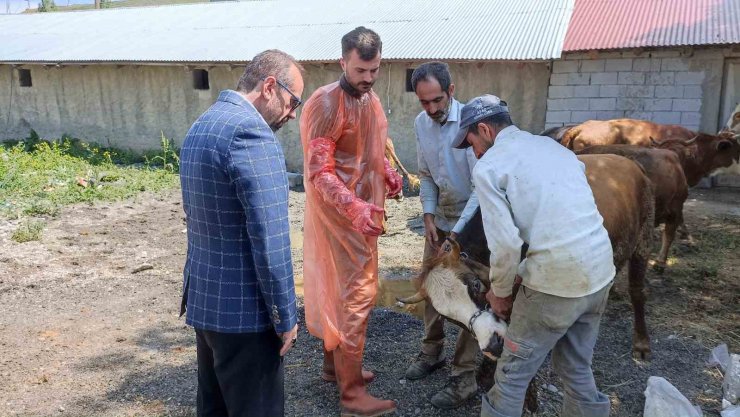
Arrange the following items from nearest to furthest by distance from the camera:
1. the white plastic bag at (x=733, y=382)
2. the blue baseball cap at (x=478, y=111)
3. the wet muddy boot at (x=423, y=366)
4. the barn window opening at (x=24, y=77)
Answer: the blue baseball cap at (x=478, y=111)
the white plastic bag at (x=733, y=382)
the wet muddy boot at (x=423, y=366)
the barn window opening at (x=24, y=77)

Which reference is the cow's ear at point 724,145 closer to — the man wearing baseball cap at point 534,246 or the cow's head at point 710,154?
the cow's head at point 710,154

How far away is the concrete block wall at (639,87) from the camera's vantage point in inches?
372

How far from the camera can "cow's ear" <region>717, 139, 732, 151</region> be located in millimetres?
7145

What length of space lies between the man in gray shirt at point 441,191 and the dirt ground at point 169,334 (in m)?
0.12

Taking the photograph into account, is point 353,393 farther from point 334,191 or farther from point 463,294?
point 334,191

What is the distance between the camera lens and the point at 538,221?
238 centimetres

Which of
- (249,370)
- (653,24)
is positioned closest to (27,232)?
(249,370)

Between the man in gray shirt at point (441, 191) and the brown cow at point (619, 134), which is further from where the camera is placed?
the brown cow at point (619, 134)

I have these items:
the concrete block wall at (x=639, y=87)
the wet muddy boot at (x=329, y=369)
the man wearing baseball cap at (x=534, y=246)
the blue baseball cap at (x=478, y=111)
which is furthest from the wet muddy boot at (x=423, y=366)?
the concrete block wall at (x=639, y=87)

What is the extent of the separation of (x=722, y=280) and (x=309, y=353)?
4164 millimetres

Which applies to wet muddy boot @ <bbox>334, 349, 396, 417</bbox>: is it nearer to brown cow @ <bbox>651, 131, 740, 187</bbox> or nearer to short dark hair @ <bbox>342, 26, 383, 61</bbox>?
short dark hair @ <bbox>342, 26, 383, 61</bbox>

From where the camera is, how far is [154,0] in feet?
174

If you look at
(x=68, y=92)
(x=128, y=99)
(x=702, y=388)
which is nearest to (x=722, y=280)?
(x=702, y=388)

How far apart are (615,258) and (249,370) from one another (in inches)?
94.6
